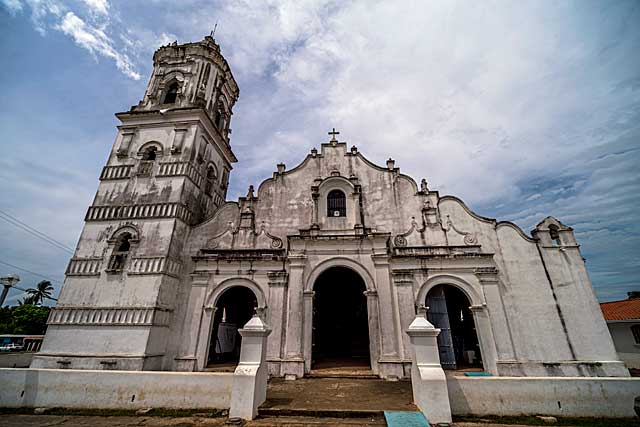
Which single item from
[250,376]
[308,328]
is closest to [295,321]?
[308,328]

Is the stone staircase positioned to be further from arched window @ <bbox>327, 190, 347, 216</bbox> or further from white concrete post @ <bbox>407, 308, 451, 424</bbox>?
arched window @ <bbox>327, 190, 347, 216</bbox>

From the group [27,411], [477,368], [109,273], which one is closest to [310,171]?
[109,273]

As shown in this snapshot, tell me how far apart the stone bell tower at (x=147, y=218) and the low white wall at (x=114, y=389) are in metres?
3.19

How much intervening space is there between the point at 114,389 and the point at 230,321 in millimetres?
8436

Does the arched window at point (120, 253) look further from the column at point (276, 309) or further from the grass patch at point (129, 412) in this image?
the column at point (276, 309)

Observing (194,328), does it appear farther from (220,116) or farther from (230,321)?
(220,116)

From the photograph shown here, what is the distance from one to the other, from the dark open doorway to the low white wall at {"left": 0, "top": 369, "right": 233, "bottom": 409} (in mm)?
6430

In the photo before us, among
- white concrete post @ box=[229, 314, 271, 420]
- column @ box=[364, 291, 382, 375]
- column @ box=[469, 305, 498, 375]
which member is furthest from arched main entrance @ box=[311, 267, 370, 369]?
white concrete post @ box=[229, 314, 271, 420]

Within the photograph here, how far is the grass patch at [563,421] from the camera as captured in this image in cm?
567

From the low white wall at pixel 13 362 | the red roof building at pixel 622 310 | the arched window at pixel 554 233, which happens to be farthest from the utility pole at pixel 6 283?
the red roof building at pixel 622 310

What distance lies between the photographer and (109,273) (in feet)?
38.3

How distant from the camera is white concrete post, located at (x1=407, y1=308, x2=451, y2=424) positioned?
18.9ft

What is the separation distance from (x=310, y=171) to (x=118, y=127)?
418 inches

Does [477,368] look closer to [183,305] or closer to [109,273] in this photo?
[183,305]
